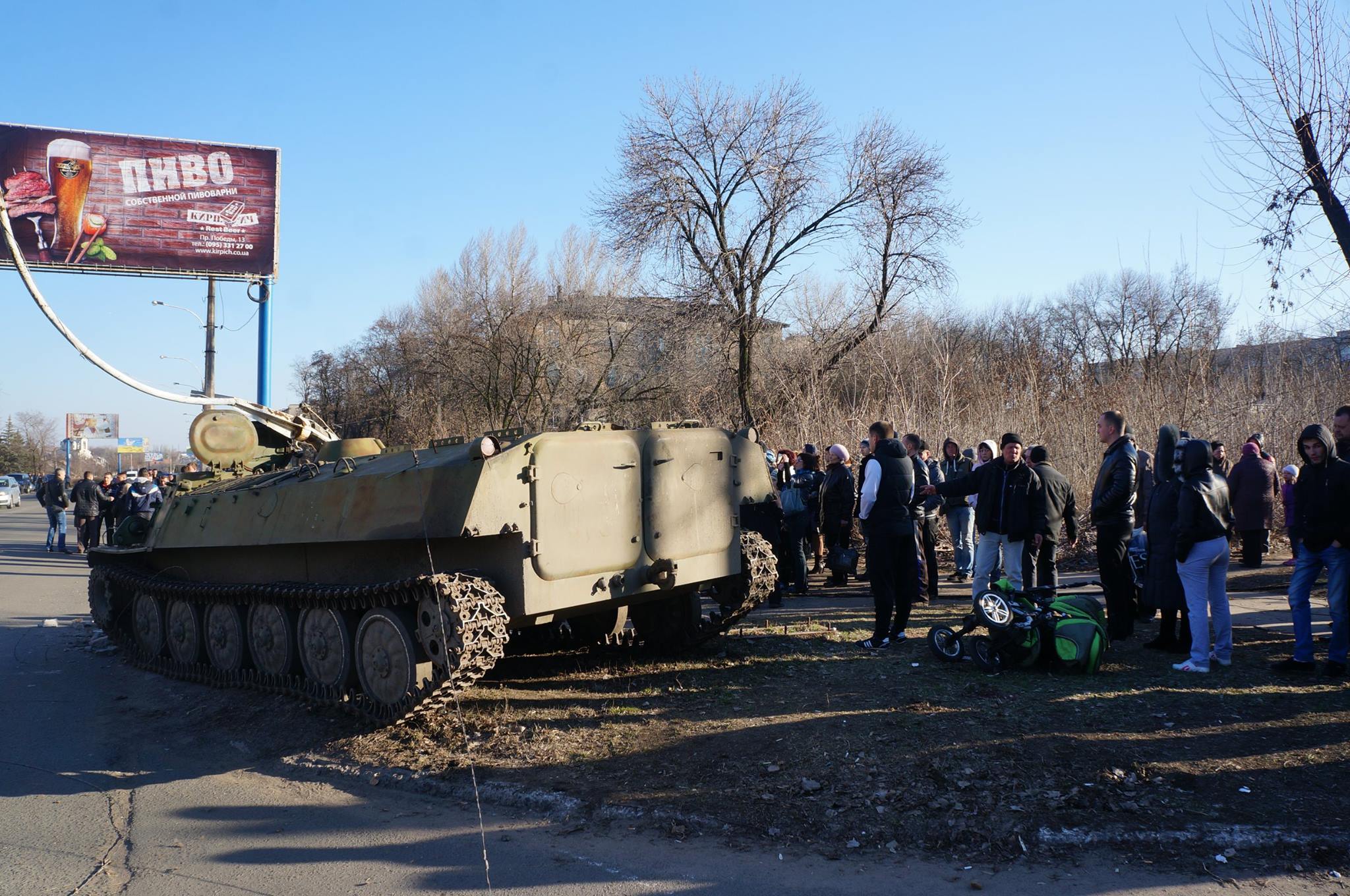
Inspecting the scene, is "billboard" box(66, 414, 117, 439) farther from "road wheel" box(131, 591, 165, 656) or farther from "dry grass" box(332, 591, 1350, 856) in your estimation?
"dry grass" box(332, 591, 1350, 856)

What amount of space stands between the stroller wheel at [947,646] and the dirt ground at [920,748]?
3.7 inches

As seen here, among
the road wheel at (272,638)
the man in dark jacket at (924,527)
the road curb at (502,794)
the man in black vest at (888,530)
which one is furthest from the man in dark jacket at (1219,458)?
the road wheel at (272,638)

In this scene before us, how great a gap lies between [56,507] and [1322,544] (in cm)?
2187

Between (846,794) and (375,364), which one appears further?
(375,364)

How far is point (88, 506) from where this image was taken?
1938 cm

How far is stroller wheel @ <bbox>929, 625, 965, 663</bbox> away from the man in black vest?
2.09 ft

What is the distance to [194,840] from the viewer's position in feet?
15.6

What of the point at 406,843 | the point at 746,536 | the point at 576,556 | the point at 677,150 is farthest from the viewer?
the point at 677,150

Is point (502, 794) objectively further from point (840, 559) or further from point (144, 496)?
point (144, 496)

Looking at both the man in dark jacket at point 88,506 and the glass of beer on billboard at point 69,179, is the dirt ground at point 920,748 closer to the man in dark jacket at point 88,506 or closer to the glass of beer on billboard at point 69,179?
the man in dark jacket at point 88,506

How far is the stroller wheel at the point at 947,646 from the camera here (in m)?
7.29

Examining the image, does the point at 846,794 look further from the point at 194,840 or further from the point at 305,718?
the point at 305,718

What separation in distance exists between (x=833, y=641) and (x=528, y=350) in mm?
17711

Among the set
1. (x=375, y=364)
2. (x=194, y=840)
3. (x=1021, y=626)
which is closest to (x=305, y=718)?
(x=194, y=840)
